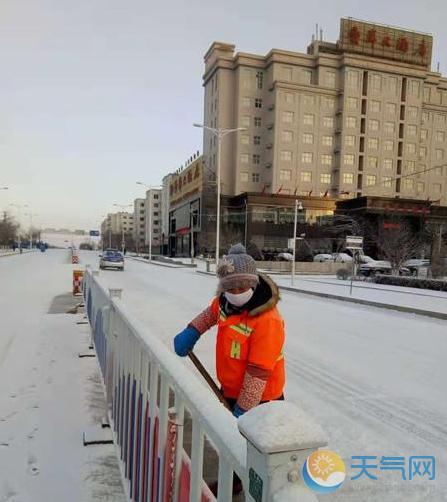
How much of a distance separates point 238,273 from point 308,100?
7137 cm

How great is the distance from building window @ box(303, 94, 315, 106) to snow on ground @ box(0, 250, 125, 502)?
67.4 metres

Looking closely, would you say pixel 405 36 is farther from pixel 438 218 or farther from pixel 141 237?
pixel 141 237

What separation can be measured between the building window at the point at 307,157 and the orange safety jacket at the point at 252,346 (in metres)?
68.2

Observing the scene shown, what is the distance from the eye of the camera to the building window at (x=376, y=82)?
69188mm

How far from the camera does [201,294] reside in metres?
16.3

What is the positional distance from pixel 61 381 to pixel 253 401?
12.2ft

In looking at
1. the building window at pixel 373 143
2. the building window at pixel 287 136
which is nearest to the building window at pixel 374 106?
the building window at pixel 373 143

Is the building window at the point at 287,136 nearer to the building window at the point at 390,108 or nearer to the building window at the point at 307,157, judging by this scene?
the building window at the point at 307,157

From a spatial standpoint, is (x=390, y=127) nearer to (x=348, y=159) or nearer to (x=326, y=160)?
(x=348, y=159)


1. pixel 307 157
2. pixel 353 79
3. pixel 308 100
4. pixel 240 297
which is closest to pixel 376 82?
pixel 353 79

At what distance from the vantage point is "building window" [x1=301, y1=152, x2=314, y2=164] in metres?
67.8

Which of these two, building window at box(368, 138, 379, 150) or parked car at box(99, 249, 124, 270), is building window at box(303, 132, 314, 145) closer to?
building window at box(368, 138, 379, 150)

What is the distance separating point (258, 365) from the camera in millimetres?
2350

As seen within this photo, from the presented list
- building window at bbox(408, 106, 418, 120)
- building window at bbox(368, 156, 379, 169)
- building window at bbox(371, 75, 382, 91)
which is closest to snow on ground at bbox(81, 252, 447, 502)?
building window at bbox(368, 156, 379, 169)
